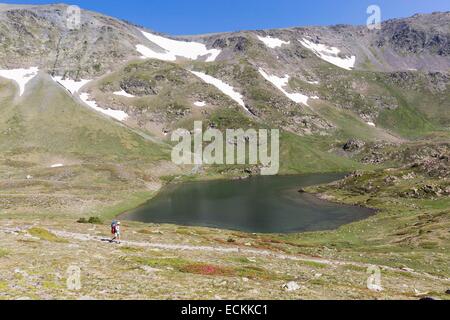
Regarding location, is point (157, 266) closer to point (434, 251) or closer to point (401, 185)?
point (434, 251)

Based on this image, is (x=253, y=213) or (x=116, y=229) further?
(x=253, y=213)

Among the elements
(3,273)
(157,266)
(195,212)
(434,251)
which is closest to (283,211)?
(195,212)

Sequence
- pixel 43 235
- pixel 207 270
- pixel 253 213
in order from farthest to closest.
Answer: pixel 253 213 → pixel 43 235 → pixel 207 270

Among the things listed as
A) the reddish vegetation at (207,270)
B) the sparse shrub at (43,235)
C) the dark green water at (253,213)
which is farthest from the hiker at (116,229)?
the dark green water at (253,213)

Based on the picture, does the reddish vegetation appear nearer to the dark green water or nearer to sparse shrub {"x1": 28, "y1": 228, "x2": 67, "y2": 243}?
sparse shrub {"x1": 28, "y1": 228, "x2": 67, "y2": 243}

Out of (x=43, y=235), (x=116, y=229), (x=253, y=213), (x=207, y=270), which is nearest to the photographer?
(x=207, y=270)

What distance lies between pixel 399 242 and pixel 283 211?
228ft

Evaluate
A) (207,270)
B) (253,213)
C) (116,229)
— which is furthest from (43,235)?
(253,213)

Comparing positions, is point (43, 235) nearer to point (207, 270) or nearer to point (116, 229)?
point (116, 229)

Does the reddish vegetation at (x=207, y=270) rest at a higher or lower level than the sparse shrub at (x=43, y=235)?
lower

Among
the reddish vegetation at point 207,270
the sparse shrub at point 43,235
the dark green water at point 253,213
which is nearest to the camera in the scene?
the reddish vegetation at point 207,270

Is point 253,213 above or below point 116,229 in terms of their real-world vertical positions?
below

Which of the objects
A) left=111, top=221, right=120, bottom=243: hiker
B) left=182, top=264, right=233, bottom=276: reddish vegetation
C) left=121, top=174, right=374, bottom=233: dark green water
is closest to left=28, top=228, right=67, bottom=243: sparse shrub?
left=111, top=221, right=120, bottom=243: hiker

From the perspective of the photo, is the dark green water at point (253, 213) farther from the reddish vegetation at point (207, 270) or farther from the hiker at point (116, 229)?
the reddish vegetation at point (207, 270)
